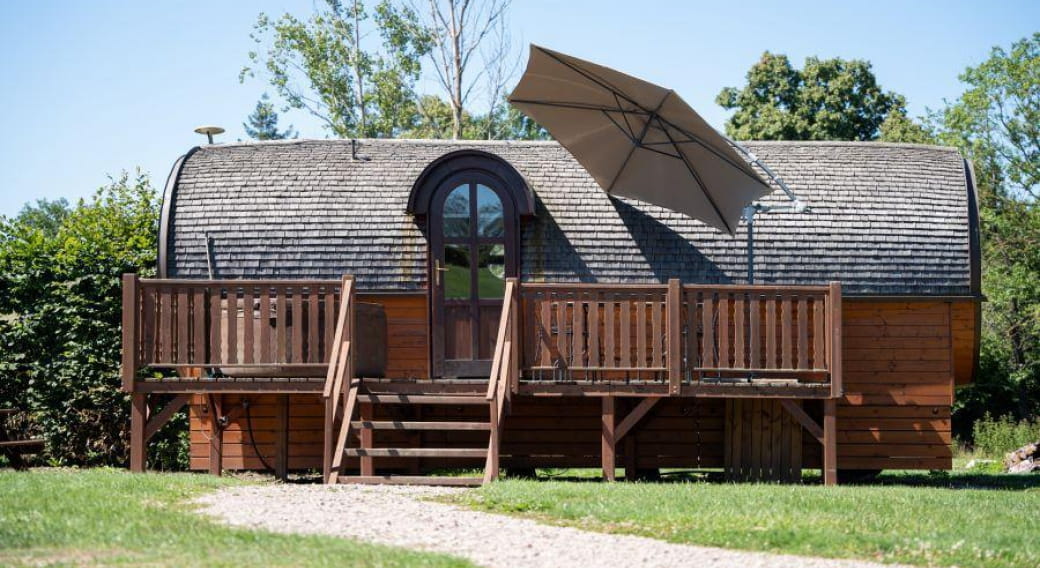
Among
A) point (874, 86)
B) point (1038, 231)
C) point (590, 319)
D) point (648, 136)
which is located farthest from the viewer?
point (874, 86)

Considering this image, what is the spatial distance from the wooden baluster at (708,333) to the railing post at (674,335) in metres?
0.27

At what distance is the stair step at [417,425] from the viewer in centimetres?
1219

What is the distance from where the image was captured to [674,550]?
321 inches

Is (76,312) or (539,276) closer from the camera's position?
Answer: (539,276)

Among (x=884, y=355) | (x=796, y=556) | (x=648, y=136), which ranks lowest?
(x=796, y=556)

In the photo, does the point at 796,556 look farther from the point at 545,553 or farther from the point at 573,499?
the point at 573,499

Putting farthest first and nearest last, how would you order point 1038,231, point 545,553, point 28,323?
point 1038,231 < point 28,323 < point 545,553

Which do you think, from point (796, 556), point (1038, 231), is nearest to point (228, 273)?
point (796, 556)

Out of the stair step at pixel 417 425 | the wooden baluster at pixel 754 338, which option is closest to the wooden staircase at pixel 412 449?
the stair step at pixel 417 425

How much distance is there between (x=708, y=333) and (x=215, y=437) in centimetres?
605

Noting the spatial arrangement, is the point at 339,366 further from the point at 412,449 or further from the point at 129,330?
the point at 129,330

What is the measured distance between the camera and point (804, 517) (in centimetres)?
949

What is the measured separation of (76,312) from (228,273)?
2603 millimetres

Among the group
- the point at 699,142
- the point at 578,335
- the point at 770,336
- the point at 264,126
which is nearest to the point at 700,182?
the point at 699,142
